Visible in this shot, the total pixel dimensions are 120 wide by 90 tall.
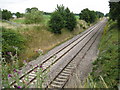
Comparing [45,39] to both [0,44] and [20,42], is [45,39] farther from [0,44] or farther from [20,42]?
[0,44]

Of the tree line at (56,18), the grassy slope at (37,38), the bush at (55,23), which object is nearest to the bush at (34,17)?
the tree line at (56,18)

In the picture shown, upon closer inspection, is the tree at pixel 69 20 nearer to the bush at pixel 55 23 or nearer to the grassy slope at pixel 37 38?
the bush at pixel 55 23

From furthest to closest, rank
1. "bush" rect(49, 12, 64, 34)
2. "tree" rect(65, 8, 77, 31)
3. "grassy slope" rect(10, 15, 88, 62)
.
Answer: "tree" rect(65, 8, 77, 31), "bush" rect(49, 12, 64, 34), "grassy slope" rect(10, 15, 88, 62)

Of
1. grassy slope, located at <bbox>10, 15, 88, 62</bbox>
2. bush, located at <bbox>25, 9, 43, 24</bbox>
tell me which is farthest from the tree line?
grassy slope, located at <bbox>10, 15, 88, 62</bbox>

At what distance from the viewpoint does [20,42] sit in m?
18.3

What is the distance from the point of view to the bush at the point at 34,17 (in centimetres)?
3353

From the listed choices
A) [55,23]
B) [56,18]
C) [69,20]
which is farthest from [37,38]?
[69,20]

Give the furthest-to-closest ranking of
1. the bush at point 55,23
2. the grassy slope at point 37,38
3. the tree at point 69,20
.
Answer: the tree at point 69,20
the bush at point 55,23
the grassy slope at point 37,38

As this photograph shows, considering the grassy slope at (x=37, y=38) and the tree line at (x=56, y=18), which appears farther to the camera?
the tree line at (x=56, y=18)

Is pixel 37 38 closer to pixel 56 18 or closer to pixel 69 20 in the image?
pixel 56 18

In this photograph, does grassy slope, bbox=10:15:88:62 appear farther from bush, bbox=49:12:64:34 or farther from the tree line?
the tree line

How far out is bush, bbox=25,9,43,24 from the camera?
110 feet

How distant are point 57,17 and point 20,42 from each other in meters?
12.9

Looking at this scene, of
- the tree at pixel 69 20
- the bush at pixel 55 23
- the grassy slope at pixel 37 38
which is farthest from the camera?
the tree at pixel 69 20
